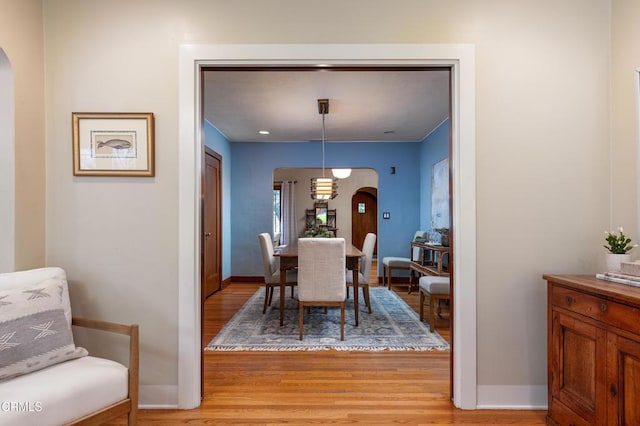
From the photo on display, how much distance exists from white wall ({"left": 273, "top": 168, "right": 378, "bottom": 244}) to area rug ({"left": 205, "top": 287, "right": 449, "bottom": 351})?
17.4 feet

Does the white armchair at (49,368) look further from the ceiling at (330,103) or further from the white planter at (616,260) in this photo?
the white planter at (616,260)

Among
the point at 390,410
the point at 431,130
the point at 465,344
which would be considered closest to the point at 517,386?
the point at 465,344

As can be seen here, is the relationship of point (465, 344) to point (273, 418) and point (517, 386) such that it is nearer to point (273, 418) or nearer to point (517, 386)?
point (517, 386)

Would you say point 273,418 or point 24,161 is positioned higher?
point 24,161

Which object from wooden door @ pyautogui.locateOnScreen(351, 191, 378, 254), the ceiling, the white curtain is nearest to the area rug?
the ceiling

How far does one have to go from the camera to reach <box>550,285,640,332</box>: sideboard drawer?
1.35 meters

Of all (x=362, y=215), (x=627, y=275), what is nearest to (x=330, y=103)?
(x=627, y=275)

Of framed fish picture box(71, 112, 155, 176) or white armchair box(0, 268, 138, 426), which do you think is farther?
framed fish picture box(71, 112, 155, 176)

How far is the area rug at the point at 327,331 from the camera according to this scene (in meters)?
2.99

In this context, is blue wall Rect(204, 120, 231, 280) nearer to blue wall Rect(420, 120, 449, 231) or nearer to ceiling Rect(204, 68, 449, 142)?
ceiling Rect(204, 68, 449, 142)

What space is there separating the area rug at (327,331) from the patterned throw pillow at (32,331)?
4.86 feet

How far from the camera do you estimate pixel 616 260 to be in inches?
67.6

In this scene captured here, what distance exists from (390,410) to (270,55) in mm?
2189

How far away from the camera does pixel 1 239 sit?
179 centimetres
